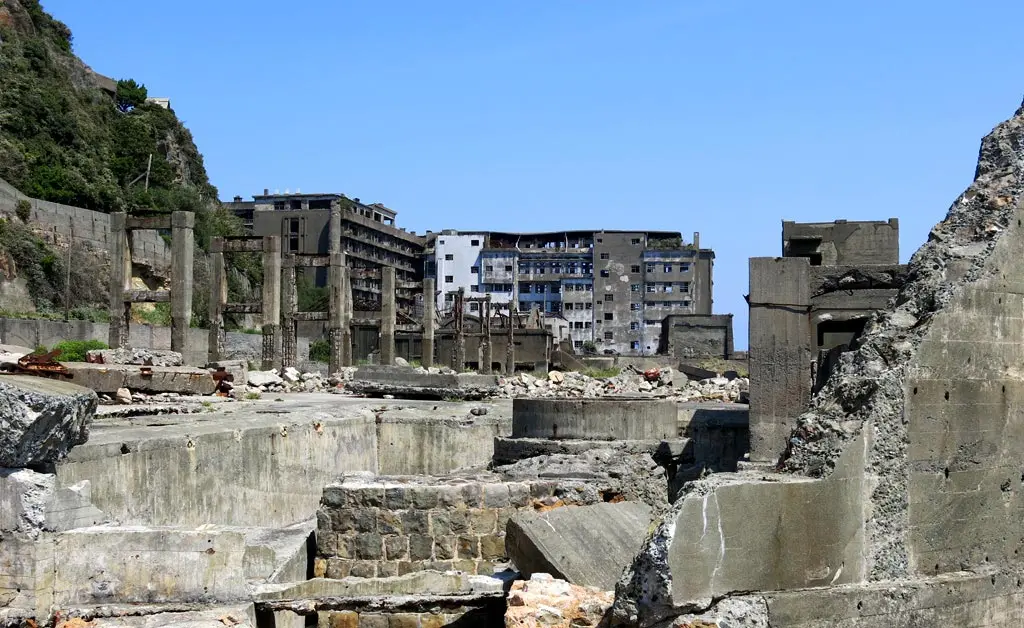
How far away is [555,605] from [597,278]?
85365 millimetres

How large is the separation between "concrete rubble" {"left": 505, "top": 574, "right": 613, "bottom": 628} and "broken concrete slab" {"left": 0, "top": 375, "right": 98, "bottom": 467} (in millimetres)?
2994

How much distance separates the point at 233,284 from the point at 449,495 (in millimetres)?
42852

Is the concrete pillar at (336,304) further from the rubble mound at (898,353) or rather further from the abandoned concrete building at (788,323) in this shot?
the rubble mound at (898,353)

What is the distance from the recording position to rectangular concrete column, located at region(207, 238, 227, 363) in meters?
27.1

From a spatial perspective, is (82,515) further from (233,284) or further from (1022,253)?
(233,284)

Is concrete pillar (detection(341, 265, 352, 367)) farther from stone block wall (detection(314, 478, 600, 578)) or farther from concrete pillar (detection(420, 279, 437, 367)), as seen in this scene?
stone block wall (detection(314, 478, 600, 578))

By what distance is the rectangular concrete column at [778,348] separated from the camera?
11977 millimetres

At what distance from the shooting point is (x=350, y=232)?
84125 millimetres

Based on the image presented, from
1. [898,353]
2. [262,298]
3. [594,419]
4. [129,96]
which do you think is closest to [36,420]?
[898,353]

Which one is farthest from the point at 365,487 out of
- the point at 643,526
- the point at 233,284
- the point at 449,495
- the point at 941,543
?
the point at 233,284

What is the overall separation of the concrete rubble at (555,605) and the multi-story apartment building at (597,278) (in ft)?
271

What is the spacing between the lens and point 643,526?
8.16m

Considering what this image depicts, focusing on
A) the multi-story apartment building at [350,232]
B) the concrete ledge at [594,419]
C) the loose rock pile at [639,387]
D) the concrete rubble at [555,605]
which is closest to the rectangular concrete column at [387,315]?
the loose rock pile at [639,387]

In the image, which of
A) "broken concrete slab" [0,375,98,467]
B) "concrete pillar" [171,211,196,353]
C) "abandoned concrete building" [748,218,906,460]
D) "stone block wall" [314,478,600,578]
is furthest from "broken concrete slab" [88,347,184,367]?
"broken concrete slab" [0,375,98,467]
